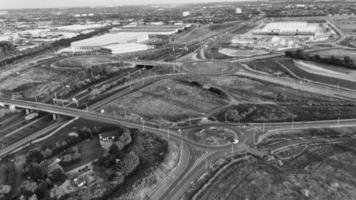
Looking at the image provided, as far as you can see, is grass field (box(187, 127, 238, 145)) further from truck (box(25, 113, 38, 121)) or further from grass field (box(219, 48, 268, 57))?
grass field (box(219, 48, 268, 57))

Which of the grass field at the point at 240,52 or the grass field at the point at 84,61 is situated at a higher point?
the grass field at the point at 240,52

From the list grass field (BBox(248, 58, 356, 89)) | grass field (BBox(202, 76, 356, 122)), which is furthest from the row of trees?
grass field (BBox(202, 76, 356, 122))


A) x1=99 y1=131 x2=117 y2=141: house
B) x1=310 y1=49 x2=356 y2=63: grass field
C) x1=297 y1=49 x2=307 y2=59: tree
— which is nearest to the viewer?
x1=99 y1=131 x2=117 y2=141: house

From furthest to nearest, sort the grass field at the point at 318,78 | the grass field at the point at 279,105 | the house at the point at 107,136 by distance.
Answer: the grass field at the point at 318,78 < the grass field at the point at 279,105 < the house at the point at 107,136

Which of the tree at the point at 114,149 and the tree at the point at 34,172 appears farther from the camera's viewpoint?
the tree at the point at 114,149

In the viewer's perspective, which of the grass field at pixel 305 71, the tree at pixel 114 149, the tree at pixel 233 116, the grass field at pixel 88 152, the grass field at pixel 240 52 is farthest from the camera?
the grass field at pixel 240 52

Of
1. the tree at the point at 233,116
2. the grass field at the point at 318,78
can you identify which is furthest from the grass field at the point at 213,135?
the grass field at the point at 318,78

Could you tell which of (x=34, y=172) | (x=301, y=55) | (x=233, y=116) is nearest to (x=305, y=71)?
(x=301, y=55)

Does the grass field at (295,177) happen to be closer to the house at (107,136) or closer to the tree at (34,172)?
the house at (107,136)

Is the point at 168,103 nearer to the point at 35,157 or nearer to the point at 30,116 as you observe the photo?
the point at 30,116
